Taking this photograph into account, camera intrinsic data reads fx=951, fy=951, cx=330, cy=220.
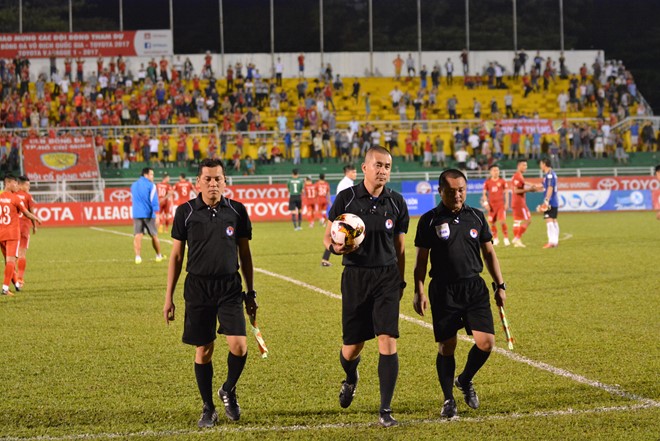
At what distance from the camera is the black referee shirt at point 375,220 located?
6.51m

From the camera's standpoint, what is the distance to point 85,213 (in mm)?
36625

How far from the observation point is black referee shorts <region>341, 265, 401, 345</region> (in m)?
6.43

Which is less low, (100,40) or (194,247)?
(100,40)

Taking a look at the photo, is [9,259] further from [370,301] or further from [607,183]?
[607,183]

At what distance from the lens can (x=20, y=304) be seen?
43.4ft

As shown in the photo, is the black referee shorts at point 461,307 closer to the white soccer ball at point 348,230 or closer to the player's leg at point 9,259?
the white soccer ball at point 348,230

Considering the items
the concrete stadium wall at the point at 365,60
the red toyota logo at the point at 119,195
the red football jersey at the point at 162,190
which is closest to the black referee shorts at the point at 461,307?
the red football jersey at the point at 162,190

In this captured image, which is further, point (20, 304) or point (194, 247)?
point (20, 304)

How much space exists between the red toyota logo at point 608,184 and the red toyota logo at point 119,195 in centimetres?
1935

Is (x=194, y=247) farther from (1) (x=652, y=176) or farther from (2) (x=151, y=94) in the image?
(2) (x=151, y=94)

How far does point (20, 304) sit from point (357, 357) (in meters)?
7.82

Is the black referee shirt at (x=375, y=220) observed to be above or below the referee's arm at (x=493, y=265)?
above

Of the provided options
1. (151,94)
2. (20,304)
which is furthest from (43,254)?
(151,94)

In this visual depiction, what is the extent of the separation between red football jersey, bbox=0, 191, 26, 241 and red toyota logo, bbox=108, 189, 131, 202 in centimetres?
2333
